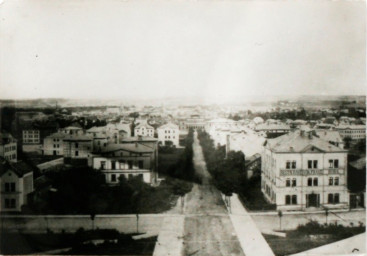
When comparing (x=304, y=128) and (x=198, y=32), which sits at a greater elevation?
(x=198, y=32)

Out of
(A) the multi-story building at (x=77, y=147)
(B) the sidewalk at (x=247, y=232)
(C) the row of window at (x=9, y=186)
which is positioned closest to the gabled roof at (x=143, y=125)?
(A) the multi-story building at (x=77, y=147)

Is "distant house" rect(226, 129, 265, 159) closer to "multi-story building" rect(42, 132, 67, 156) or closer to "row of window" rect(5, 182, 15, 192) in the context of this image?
"multi-story building" rect(42, 132, 67, 156)

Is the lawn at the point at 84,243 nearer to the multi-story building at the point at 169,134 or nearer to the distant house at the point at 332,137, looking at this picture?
the multi-story building at the point at 169,134

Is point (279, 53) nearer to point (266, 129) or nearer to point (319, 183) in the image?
point (266, 129)

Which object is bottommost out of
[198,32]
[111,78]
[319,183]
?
[319,183]

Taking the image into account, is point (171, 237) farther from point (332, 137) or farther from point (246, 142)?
point (332, 137)

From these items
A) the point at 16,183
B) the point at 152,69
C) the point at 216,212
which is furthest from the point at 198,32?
the point at 16,183

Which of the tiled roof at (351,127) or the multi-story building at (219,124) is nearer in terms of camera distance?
the multi-story building at (219,124)
